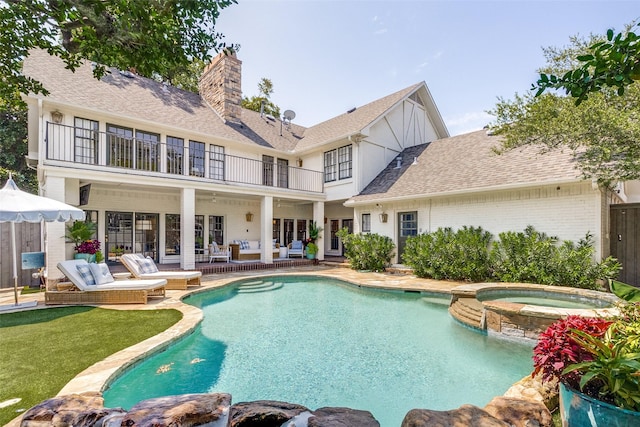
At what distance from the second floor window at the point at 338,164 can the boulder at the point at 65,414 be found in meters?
13.2

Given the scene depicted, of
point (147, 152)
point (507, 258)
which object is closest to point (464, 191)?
point (507, 258)

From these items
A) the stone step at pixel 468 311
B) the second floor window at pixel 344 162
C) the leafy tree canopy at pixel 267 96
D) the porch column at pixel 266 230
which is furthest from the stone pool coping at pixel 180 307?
the leafy tree canopy at pixel 267 96

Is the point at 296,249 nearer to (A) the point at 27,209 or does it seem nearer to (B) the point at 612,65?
(A) the point at 27,209

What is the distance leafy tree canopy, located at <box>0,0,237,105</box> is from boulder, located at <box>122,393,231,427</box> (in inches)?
145

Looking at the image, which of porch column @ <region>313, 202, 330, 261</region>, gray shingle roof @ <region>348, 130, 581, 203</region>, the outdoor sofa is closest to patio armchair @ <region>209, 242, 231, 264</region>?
the outdoor sofa

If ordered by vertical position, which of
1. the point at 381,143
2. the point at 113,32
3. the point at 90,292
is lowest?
the point at 90,292

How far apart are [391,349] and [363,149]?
424 inches

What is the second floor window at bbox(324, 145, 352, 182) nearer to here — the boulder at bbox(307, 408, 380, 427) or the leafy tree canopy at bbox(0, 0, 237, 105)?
the leafy tree canopy at bbox(0, 0, 237, 105)

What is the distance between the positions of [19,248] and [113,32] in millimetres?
9544

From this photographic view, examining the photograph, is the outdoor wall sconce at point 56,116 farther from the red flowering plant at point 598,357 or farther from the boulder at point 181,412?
the red flowering plant at point 598,357

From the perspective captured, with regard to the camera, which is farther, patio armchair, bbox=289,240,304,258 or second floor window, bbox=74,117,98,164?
patio armchair, bbox=289,240,304,258

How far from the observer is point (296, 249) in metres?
16.3

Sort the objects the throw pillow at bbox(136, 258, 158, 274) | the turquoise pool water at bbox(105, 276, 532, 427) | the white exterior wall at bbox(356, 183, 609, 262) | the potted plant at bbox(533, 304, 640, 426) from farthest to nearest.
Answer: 1. the throw pillow at bbox(136, 258, 158, 274)
2. the white exterior wall at bbox(356, 183, 609, 262)
3. the turquoise pool water at bbox(105, 276, 532, 427)
4. the potted plant at bbox(533, 304, 640, 426)

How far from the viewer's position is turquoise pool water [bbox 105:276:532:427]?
3561 mm
